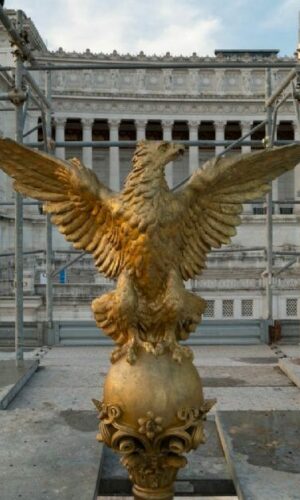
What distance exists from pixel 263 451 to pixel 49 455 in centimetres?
171

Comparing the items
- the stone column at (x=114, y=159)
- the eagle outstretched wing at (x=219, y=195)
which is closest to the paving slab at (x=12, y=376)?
the eagle outstretched wing at (x=219, y=195)

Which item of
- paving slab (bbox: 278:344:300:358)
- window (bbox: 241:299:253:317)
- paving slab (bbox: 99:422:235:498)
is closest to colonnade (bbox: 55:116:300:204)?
window (bbox: 241:299:253:317)

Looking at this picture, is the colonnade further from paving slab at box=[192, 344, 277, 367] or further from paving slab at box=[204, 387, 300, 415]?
paving slab at box=[204, 387, 300, 415]

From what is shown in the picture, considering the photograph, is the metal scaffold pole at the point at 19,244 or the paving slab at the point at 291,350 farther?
the paving slab at the point at 291,350

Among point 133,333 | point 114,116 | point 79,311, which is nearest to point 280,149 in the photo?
point 133,333

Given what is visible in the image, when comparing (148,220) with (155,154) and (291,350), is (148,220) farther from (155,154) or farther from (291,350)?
(291,350)

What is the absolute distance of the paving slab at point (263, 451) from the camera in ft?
13.5

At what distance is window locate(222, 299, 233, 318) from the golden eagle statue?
10694 millimetres

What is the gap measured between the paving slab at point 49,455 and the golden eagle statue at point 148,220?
99cm

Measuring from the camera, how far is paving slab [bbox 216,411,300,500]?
4.12 metres

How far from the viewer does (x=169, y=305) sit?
153 inches

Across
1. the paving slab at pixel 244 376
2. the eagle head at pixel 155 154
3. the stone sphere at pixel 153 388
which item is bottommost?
the paving slab at pixel 244 376

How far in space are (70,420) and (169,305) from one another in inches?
89.2

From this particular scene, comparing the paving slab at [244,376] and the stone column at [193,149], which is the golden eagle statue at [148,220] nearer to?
the paving slab at [244,376]
